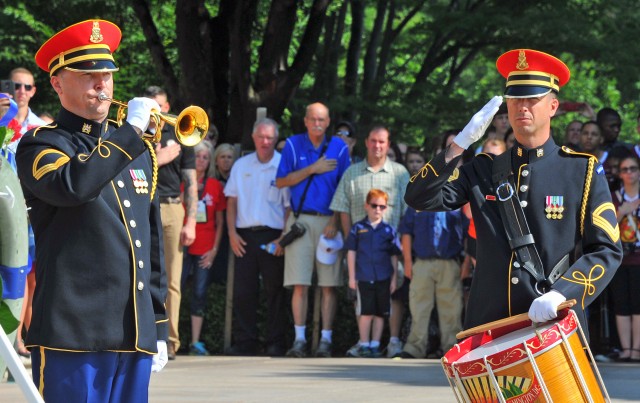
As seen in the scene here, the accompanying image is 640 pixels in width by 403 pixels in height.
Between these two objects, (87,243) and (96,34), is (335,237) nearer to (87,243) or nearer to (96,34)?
(96,34)

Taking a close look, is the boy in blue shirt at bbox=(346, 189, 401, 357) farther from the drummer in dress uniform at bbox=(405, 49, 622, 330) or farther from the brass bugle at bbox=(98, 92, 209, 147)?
the brass bugle at bbox=(98, 92, 209, 147)

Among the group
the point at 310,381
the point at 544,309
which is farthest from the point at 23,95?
the point at 544,309

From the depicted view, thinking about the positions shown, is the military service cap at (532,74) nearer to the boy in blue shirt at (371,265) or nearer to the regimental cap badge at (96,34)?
the regimental cap badge at (96,34)

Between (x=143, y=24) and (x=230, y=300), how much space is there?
4276mm

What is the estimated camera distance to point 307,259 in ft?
41.9

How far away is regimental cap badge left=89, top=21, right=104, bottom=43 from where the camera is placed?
204 inches

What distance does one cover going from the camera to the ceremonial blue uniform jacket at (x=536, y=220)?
5.65 m

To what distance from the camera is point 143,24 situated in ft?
52.5

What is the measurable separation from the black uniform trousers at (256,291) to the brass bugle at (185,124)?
7655 millimetres

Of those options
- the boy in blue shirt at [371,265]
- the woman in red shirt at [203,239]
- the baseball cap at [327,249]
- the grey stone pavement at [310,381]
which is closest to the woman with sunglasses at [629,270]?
the grey stone pavement at [310,381]

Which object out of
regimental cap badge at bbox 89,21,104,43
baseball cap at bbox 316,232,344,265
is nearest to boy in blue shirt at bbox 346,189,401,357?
baseball cap at bbox 316,232,344,265

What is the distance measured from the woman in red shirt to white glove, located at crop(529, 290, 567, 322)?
808cm

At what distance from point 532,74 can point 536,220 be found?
688mm

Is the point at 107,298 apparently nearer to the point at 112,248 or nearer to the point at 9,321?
the point at 112,248
